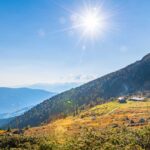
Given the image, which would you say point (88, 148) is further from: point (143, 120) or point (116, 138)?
point (143, 120)

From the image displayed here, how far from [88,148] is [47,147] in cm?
1312

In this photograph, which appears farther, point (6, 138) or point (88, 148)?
point (6, 138)

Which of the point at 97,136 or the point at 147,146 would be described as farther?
the point at 97,136

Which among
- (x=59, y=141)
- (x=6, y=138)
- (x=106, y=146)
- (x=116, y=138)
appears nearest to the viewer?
(x=106, y=146)

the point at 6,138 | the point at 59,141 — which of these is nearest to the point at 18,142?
the point at 6,138

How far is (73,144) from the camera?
74.7 metres

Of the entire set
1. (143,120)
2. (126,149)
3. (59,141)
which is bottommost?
(126,149)

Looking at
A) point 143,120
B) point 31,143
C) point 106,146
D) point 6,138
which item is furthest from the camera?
point 143,120

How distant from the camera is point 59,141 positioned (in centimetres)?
8694

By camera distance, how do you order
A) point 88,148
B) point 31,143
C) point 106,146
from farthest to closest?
point 31,143, point 88,148, point 106,146

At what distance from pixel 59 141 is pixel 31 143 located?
55.8 feet

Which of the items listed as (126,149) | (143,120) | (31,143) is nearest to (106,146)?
(126,149)

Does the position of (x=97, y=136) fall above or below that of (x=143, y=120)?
below

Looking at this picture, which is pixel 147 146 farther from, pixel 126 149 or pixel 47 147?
pixel 47 147
